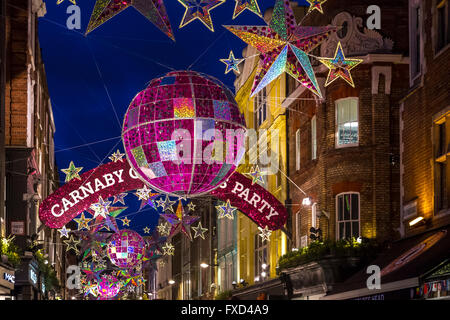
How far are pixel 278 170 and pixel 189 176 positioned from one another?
2305 centimetres

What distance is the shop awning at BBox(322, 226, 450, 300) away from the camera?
619 inches

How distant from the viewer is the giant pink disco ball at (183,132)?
13.5 m

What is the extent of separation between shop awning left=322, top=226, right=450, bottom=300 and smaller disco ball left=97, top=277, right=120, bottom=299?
1109 inches

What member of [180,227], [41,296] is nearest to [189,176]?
[180,227]

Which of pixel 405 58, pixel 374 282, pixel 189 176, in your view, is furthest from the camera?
pixel 405 58

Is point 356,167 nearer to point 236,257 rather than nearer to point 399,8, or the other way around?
point 399,8

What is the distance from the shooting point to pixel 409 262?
17.7 meters

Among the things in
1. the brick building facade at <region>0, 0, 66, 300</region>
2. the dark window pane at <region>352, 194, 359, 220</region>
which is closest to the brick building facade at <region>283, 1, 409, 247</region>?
the dark window pane at <region>352, 194, 359, 220</region>

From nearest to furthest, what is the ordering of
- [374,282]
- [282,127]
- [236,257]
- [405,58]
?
[374,282] < [405,58] < [282,127] < [236,257]

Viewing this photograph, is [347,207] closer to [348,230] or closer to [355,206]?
[355,206]

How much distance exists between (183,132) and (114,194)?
12.3 meters

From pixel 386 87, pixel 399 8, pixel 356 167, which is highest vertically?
pixel 399 8

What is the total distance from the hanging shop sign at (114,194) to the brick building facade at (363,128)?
3.21 meters

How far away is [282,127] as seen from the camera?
118 feet
